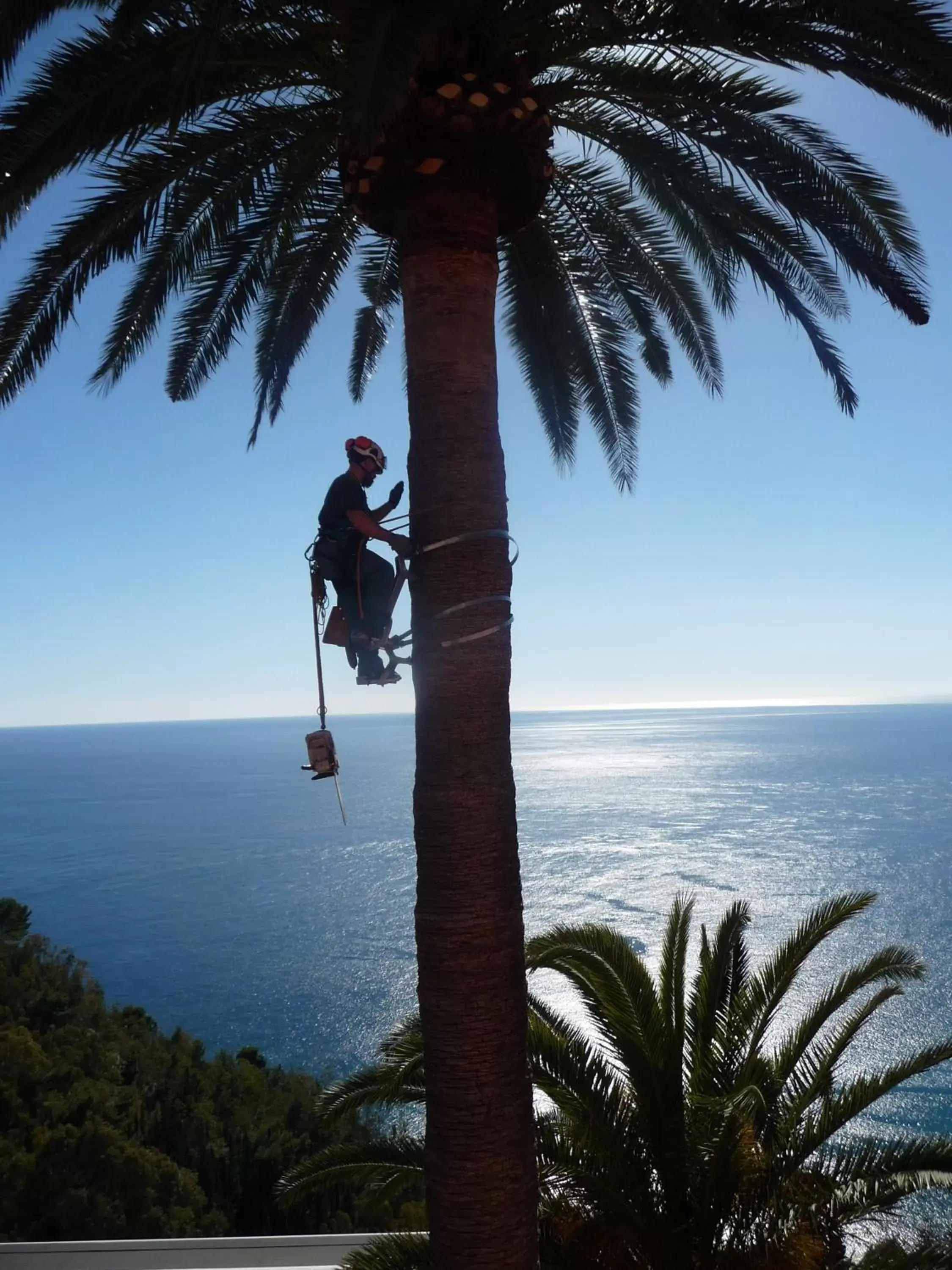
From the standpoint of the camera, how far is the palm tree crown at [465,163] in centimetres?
467

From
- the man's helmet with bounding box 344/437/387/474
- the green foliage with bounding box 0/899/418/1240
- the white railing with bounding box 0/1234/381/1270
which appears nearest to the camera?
the man's helmet with bounding box 344/437/387/474

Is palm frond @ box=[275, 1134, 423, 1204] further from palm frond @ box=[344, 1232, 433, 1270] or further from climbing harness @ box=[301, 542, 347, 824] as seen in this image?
climbing harness @ box=[301, 542, 347, 824]

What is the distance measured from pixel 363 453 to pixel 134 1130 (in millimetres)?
29445

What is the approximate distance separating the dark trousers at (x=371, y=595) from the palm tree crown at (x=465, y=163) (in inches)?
64.3

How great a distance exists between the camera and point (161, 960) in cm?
6662

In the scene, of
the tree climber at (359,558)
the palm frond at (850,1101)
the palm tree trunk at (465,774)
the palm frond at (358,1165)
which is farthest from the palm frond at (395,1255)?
the tree climber at (359,558)

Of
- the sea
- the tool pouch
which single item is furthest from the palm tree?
the sea

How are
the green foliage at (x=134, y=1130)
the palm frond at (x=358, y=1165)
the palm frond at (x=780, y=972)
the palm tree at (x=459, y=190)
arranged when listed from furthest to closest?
the green foliage at (x=134, y=1130)
the palm frond at (x=780, y=972)
the palm frond at (x=358, y=1165)
the palm tree at (x=459, y=190)

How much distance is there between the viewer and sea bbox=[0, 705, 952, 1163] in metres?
53.5

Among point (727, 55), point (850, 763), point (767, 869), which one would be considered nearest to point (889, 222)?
point (727, 55)

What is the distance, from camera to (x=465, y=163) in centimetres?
485

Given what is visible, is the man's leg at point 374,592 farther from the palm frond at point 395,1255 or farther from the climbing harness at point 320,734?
the palm frond at point 395,1255

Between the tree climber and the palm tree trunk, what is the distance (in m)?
0.52

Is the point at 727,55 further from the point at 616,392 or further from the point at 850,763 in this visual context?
the point at 850,763
